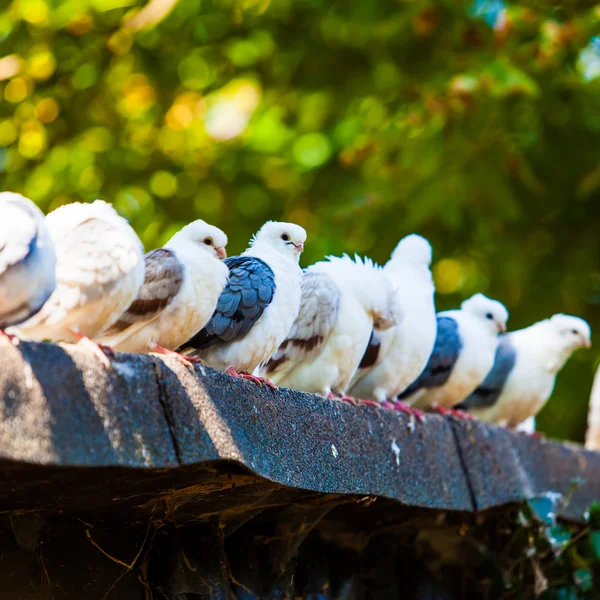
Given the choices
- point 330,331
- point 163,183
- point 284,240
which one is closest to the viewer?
point 284,240

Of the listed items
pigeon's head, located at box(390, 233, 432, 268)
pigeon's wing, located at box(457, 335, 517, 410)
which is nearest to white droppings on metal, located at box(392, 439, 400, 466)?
pigeon's head, located at box(390, 233, 432, 268)

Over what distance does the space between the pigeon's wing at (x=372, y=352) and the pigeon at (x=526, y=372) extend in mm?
1909

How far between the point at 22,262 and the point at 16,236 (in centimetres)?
7

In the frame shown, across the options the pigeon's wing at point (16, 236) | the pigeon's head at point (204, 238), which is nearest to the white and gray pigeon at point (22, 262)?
the pigeon's wing at point (16, 236)

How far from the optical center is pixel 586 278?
7992 mm

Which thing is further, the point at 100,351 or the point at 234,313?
the point at 234,313

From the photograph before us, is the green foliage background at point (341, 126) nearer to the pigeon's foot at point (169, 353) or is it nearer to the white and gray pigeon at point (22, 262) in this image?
the pigeon's foot at point (169, 353)

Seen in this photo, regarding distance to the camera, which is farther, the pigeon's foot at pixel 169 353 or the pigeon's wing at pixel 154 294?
the pigeon's wing at pixel 154 294

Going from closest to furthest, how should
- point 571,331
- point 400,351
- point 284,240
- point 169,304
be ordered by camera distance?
point 169,304, point 284,240, point 400,351, point 571,331

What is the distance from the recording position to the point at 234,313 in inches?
174

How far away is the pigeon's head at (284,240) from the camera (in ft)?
15.9

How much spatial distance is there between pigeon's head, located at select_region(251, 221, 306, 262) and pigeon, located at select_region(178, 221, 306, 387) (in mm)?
210

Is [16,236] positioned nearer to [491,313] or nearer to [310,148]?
[491,313]

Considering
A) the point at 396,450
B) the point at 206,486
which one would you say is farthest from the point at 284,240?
the point at 206,486
